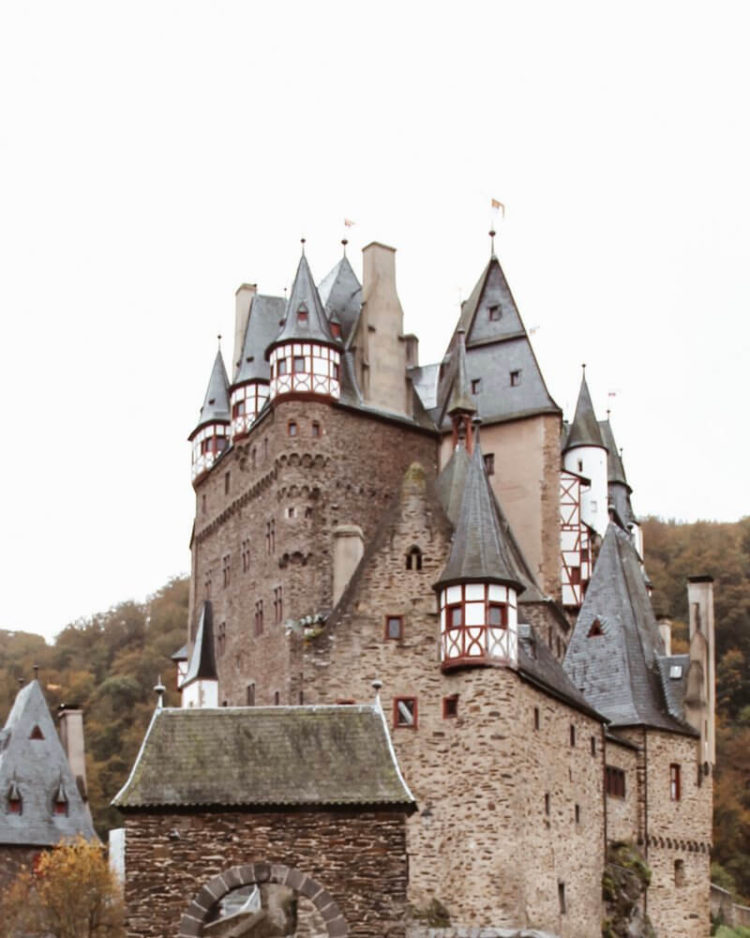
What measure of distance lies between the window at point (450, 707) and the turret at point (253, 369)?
63.1ft

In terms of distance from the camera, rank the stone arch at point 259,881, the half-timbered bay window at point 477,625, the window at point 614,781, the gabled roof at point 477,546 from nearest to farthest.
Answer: the stone arch at point 259,881, the half-timbered bay window at point 477,625, the gabled roof at point 477,546, the window at point 614,781

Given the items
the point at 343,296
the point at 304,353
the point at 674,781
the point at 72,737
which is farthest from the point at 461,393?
the point at 72,737

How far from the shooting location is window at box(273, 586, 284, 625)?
192 ft

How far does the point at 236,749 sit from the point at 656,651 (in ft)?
84.4

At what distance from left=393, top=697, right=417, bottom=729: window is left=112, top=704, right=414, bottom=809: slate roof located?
1089 cm

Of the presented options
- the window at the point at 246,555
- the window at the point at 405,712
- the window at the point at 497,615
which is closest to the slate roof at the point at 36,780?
the window at the point at 246,555

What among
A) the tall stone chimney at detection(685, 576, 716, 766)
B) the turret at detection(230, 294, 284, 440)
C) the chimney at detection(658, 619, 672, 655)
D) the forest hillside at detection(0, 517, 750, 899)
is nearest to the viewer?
the tall stone chimney at detection(685, 576, 716, 766)

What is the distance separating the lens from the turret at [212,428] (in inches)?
2660

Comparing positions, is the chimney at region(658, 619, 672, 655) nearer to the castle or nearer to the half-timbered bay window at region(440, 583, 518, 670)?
the castle

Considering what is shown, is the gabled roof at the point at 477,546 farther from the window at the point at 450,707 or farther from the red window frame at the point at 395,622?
the window at the point at 450,707

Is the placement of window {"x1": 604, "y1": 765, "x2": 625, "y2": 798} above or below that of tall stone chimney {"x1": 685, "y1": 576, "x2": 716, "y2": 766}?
below

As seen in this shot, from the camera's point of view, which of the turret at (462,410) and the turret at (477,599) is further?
the turret at (462,410)

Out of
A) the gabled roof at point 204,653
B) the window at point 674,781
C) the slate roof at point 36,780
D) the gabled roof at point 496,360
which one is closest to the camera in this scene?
the window at point 674,781

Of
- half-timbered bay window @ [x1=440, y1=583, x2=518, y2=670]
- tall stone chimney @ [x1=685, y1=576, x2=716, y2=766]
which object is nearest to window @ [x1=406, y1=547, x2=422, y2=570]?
half-timbered bay window @ [x1=440, y1=583, x2=518, y2=670]
